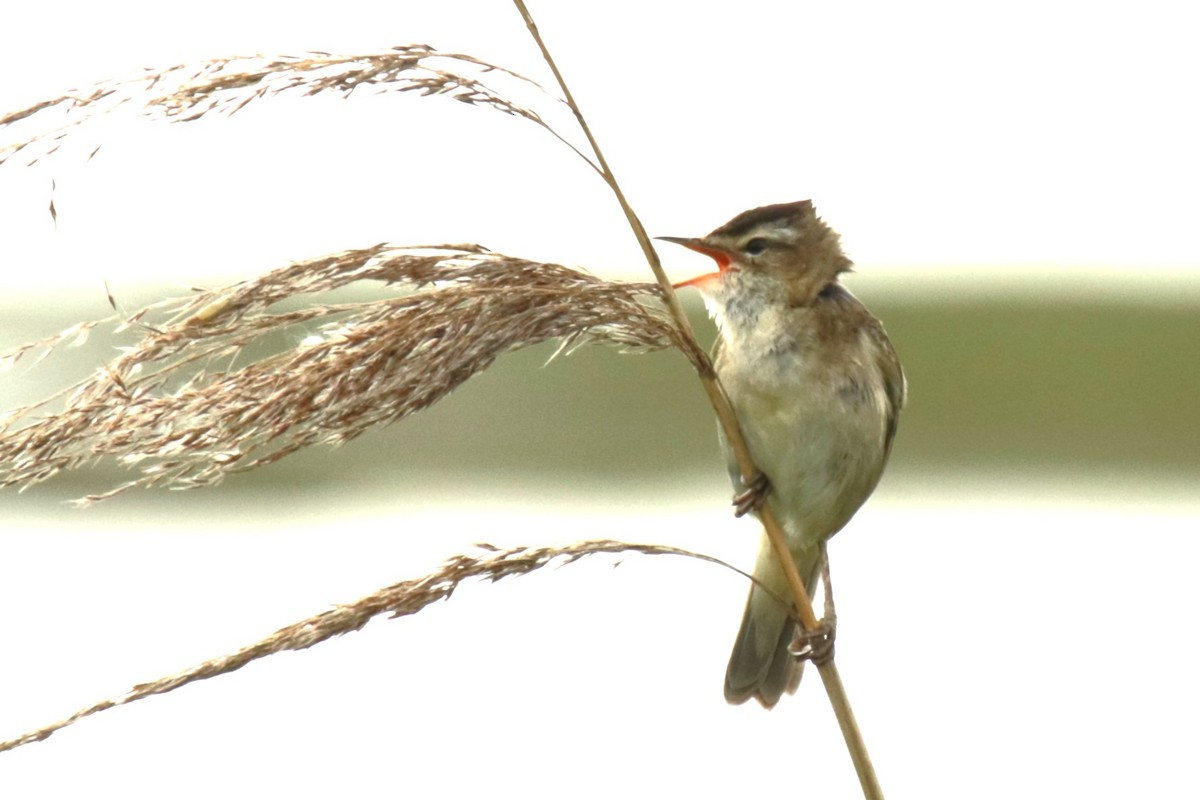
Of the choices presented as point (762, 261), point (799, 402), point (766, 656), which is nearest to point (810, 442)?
point (799, 402)

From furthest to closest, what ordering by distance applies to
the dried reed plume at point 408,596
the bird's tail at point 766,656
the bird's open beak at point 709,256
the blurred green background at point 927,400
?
the blurred green background at point 927,400
the bird's tail at point 766,656
the bird's open beak at point 709,256
the dried reed plume at point 408,596

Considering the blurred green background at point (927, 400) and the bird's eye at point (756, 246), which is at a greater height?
the bird's eye at point (756, 246)

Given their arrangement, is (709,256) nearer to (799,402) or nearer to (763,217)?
(763,217)

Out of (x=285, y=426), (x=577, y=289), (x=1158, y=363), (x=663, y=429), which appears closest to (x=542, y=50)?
(x=577, y=289)

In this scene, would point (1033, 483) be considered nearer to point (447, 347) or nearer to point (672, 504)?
point (672, 504)

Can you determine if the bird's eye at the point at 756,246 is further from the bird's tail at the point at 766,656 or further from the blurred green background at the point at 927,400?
the blurred green background at the point at 927,400

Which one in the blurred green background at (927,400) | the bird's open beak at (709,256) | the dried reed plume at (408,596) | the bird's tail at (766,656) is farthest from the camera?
the blurred green background at (927,400)

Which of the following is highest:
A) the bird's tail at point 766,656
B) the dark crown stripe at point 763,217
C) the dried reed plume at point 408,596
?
the dark crown stripe at point 763,217

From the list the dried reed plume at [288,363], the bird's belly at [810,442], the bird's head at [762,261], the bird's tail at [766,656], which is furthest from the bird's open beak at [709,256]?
the dried reed plume at [288,363]

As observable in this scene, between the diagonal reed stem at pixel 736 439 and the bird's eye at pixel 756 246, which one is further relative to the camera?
the bird's eye at pixel 756 246
